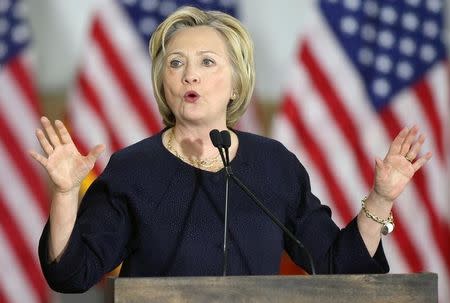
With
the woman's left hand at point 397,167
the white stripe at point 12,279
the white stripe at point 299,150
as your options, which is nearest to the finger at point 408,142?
the woman's left hand at point 397,167

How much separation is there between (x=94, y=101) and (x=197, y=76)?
1.83 metres

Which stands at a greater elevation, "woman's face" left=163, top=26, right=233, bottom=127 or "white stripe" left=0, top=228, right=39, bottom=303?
"woman's face" left=163, top=26, right=233, bottom=127

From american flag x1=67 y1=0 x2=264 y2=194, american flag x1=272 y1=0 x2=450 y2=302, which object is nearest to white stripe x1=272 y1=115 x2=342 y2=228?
american flag x1=272 y1=0 x2=450 y2=302

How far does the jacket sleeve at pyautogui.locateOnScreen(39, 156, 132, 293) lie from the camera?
2.38 m

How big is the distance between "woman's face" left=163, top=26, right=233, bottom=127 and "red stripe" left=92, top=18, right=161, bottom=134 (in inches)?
67.1

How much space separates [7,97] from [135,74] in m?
0.55

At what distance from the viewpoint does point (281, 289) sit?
2074 mm

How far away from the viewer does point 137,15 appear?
4.43 m

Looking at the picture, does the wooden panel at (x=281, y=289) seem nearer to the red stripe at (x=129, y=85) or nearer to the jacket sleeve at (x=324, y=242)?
the jacket sleeve at (x=324, y=242)

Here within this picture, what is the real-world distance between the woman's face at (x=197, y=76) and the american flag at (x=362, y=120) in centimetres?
185

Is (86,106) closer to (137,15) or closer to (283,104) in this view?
(137,15)

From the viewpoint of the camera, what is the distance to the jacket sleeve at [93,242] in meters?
2.38

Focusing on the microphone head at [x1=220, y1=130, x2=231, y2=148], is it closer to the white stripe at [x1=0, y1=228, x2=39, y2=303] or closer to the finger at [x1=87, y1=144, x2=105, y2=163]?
the finger at [x1=87, y1=144, x2=105, y2=163]

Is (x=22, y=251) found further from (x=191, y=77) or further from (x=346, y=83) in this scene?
(x=191, y=77)
